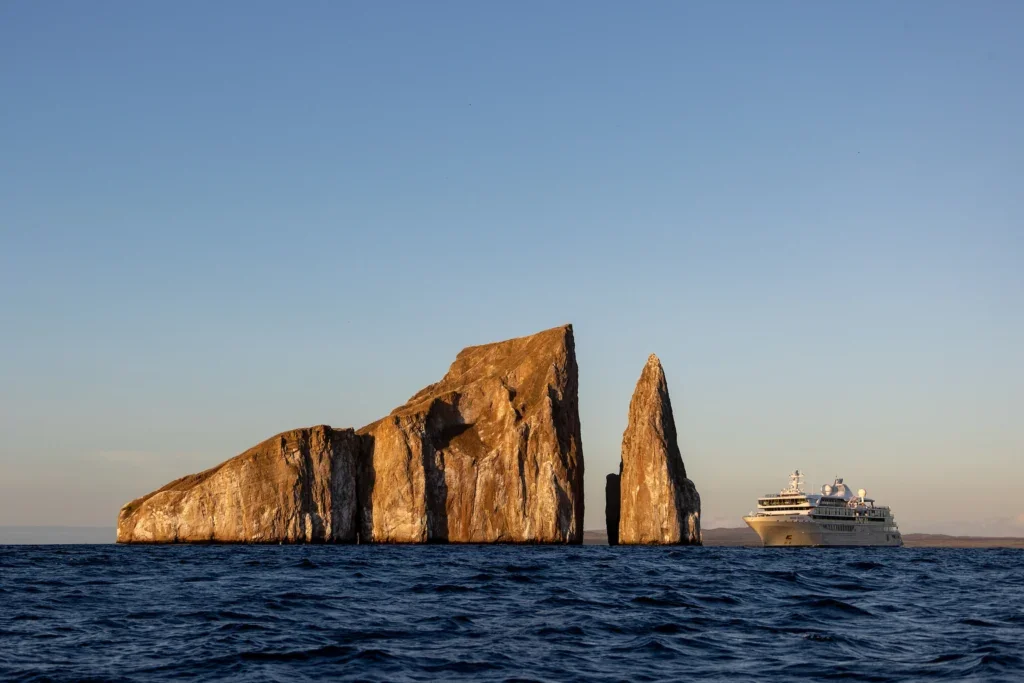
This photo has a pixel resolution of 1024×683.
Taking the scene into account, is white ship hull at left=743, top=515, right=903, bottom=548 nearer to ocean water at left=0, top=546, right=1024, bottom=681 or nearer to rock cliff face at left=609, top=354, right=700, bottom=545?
rock cliff face at left=609, top=354, right=700, bottom=545

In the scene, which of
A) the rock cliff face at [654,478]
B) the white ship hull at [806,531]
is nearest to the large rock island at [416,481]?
the rock cliff face at [654,478]

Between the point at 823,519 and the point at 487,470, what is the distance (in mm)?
46775

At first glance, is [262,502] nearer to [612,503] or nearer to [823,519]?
[612,503]

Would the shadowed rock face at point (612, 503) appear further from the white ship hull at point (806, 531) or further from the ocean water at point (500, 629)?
the ocean water at point (500, 629)

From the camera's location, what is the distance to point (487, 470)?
120 meters

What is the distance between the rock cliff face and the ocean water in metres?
78.5

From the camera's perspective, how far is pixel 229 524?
364 feet

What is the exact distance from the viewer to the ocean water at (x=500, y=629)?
17.0m

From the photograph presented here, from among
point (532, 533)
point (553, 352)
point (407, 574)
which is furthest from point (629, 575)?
point (553, 352)

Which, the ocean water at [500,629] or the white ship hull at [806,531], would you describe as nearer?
the ocean water at [500,629]

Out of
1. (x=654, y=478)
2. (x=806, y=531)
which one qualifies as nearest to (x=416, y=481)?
(x=654, y=478)

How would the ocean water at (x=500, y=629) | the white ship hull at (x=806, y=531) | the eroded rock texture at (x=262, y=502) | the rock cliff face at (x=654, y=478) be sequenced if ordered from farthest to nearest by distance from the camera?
the white ship hull at (x=806, y=531)
the rock cliff face at (x=654, y=478)
the eroded rock texture at (x=262, y=502)
the ocean water at (x=500, y=629)

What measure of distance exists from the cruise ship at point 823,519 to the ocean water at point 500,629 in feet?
298

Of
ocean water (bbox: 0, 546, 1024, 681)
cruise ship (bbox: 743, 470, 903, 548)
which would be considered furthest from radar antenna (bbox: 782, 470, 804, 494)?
ocean water (bbox: 0, 546, 1024, 681)
